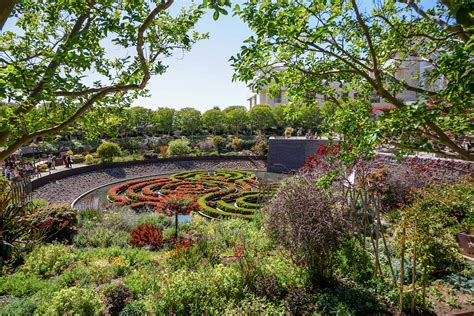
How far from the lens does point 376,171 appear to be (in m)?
12.7

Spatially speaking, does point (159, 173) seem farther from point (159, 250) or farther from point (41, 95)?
point (41, 95)

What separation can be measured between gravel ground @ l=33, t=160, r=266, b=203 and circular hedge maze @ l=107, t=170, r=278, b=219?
8.53ft

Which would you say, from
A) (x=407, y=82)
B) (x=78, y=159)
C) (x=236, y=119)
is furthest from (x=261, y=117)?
(x=407, y=82)

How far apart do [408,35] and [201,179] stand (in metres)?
18.1

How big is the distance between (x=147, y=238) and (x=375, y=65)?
8158 millimetres

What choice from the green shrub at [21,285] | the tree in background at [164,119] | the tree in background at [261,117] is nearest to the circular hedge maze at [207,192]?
the green shrub at [21,285]

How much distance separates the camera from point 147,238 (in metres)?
9.88

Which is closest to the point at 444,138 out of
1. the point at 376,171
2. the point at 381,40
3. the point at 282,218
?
the point at 381,40

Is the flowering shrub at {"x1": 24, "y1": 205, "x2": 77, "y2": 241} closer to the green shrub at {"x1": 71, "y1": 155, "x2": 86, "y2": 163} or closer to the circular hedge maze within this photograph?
the circular hedge maze

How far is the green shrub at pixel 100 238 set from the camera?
32.2ft

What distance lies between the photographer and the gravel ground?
59.6 feet

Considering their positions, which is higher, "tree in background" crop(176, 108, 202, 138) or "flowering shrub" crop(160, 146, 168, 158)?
"tree in background" crop(176, 108, 202, 138)

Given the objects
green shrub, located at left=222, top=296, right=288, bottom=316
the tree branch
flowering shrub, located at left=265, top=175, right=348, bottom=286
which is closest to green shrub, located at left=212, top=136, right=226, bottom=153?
flowering shrub, located at left=265, top=175, right=348, bottom=286

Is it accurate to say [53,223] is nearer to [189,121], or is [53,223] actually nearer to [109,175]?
[109,175]
